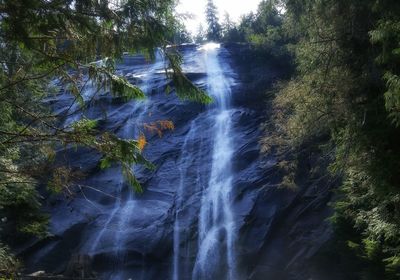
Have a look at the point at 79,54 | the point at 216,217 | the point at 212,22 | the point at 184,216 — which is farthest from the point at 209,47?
the point at 79,54

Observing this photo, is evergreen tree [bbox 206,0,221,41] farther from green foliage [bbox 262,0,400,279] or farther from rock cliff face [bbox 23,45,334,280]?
green foliage [bbox 262,0,400,279]

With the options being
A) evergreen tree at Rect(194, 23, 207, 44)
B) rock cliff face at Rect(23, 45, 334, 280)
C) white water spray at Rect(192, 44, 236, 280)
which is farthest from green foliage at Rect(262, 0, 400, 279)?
evergreen tree at Rect(194, 23, 207, 44)

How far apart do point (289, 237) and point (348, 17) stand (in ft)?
32.2

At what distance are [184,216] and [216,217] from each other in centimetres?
138

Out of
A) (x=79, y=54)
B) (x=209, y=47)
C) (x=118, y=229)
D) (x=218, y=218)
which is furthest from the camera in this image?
(x=209, y=47)

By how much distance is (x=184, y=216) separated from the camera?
62.0ft

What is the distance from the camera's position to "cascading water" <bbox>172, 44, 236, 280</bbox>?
55.9 feet

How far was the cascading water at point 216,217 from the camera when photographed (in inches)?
671

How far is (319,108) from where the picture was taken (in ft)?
34.4

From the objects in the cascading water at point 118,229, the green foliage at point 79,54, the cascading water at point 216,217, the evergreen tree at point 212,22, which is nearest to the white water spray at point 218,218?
the cascading water at point 216,217

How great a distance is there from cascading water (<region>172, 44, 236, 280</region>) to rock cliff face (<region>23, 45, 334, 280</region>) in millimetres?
61

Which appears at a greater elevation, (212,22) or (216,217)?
(212,22)

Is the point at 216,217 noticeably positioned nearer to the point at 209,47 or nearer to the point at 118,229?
the point at 118,229

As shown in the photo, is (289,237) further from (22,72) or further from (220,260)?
(22,72)
